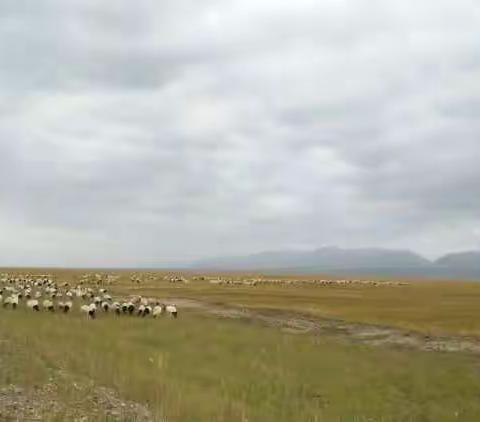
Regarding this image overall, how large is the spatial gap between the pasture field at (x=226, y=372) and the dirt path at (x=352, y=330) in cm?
185

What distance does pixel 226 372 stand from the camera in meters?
25.8

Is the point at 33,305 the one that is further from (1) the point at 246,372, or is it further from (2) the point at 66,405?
(2) the point at 66,405

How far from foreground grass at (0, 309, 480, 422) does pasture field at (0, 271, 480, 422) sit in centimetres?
4

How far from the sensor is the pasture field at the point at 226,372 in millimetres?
18359

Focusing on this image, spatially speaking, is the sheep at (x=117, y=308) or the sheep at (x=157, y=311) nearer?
the sheep at (x=157, y=311)

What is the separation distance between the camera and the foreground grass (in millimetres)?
19578

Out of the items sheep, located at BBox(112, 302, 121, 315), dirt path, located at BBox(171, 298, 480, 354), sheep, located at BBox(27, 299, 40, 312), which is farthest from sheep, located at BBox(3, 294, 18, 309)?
dirt path, located at BBox(171, 298, 480, 354)

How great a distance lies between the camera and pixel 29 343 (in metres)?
25.7

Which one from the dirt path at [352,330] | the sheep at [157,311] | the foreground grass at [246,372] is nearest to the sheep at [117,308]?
the sheep at [157,311]

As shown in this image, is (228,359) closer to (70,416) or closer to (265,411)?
(265,411)

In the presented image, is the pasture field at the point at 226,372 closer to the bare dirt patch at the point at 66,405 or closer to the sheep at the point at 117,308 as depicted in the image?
the bare dirt patch at the point at 66,405

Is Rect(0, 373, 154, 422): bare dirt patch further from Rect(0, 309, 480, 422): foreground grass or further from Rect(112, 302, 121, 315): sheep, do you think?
Rect(112, 302, 121, 315): sheep

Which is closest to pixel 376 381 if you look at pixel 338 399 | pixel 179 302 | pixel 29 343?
pixel 338 399

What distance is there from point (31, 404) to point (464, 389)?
16104 millimetres
